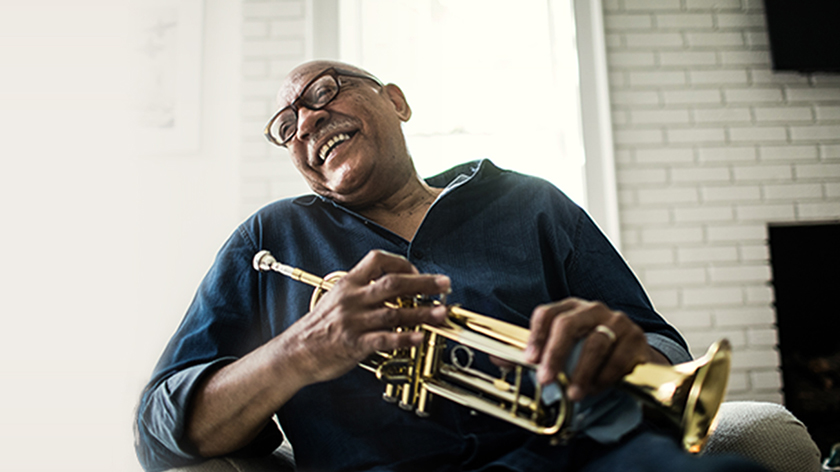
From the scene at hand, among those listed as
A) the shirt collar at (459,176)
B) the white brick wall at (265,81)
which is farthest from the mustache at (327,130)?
the white brick wall at (265,81)

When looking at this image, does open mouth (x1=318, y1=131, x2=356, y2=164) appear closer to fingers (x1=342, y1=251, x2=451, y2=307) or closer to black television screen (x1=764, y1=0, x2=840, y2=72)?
fingers (x1=342, y1=251, x2=451, y2=307)

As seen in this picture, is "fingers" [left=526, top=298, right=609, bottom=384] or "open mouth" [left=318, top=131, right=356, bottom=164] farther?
"open mouth" [left=318, top=131, right=356, bottom=164]

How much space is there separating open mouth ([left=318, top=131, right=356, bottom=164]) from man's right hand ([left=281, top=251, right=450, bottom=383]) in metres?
0.50

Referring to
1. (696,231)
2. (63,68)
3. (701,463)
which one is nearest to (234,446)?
(701,463)

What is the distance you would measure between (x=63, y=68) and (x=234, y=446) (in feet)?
6.96

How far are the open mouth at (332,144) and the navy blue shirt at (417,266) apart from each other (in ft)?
0.37

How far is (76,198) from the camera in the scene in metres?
2.30

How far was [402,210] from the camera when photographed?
1.33 metres

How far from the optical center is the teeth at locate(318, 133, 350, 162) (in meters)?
1.27

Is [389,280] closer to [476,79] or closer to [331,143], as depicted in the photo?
[331,143]

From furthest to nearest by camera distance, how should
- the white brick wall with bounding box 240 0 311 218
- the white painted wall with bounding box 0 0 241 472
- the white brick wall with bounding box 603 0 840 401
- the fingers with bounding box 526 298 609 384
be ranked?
the white brick wall with bounding box 603 0 840 401 → the white brick wall with bounding box 240 0 311 218 → the white painted wall with bounding box 0 0 241 472 → the fingers with bounding box 526 298 609 384

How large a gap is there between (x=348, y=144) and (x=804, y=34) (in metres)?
2.66

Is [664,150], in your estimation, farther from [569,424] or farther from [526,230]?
[569,424]

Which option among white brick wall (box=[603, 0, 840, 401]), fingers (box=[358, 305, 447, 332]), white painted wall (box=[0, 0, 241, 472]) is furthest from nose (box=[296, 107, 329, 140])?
white brick wall (box=[603, 0, 840, 401])
